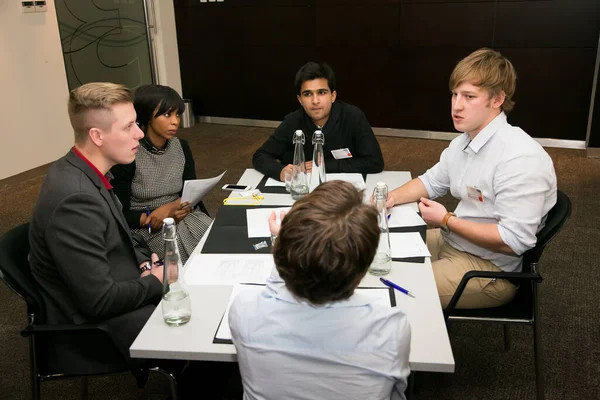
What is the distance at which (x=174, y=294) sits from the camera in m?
1.50

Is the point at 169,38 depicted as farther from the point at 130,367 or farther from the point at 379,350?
the point at 379,350

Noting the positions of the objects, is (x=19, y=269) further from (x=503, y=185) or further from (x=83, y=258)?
(x=503, y=185)

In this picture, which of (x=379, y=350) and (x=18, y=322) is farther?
(x=18, y=322)

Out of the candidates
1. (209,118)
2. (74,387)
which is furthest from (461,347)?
(209,118)

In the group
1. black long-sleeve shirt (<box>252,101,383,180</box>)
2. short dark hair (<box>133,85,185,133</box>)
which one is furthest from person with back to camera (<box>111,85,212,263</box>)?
black long-sleeve shirt (<box>252,101,383,180</box>)

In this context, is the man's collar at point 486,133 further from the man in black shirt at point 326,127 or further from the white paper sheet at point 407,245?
the man in black shirt at point 326,127

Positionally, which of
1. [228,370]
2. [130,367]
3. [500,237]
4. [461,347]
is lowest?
[461,347]

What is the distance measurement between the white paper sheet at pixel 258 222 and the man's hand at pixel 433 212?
52 centimetres

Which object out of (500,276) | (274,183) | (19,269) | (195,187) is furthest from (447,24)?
(19,269)

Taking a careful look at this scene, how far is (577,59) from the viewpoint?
17.6 feet

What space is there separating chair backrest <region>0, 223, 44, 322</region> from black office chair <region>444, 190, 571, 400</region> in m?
1.34

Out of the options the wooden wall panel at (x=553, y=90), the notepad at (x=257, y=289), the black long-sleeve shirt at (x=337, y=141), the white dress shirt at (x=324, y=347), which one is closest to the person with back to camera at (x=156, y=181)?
the black long-sleeve shirt at (x=337, y=141)

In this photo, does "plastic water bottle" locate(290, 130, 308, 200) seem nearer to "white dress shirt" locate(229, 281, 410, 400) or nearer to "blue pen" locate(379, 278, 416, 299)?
"blue pen" locate(379, 278, 416, 299)

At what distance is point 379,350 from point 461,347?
1639mm
